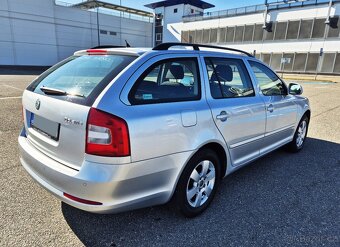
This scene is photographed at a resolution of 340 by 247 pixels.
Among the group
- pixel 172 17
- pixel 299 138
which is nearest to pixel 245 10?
pixel 172 17

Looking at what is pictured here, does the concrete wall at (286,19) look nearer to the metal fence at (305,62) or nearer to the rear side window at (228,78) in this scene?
the metal fence at (305,62)

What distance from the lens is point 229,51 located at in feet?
11.4

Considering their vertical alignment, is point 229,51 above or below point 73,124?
above

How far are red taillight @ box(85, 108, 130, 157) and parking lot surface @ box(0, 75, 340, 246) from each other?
35.7 inches

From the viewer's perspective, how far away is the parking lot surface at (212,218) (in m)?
2.39

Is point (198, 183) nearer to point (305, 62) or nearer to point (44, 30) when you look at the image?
point (305, 62)

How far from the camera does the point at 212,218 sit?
275 centimetres

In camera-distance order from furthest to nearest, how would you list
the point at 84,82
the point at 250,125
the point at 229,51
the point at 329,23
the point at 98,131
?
the point at 329,23 < the point at 229,51 < the point at 250,125 < the point at 84,82 < the point at 98,131

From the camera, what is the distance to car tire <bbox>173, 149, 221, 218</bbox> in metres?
2.53

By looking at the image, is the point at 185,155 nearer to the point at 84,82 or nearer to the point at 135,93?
the point at 135,93

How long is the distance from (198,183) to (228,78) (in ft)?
4.38

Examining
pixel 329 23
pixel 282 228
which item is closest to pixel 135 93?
pixel 282 228

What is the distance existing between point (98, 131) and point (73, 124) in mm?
242

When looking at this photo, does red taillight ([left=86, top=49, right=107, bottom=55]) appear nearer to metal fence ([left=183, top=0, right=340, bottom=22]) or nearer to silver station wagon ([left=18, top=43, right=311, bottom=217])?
silver station wagon ([left=18, top=43, right=311, bottom=217])
